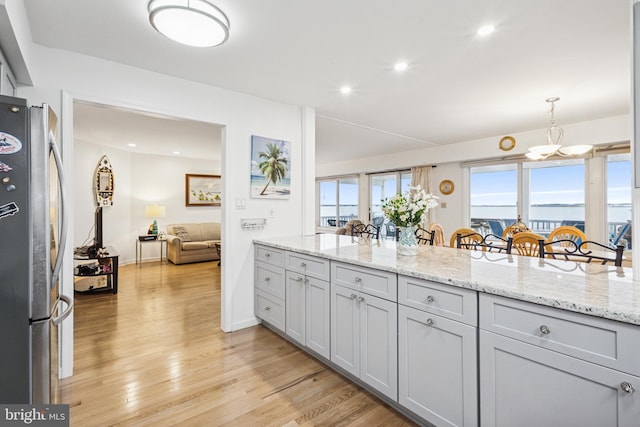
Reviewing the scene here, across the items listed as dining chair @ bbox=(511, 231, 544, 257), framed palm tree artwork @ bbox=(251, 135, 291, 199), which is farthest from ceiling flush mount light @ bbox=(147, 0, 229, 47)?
dining chair @ bbox=(511, 231, 544, 257)

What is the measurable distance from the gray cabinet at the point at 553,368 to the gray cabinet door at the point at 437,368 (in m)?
0.07

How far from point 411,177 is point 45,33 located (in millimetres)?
6230

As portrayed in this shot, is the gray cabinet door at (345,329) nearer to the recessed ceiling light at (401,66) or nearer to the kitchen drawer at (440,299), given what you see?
the kitchen drawer at (440,299)

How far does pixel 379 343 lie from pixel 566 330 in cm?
97

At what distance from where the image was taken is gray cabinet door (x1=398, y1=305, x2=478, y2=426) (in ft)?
4.72

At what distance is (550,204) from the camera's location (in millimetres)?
5082

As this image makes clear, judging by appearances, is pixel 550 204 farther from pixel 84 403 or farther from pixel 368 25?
pixel 84 403

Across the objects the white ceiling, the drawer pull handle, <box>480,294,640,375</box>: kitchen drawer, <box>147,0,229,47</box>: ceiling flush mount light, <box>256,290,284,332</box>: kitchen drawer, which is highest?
the white ceiling

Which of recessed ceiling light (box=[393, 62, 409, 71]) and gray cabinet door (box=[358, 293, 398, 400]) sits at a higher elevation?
recessed ceiling light (box=[393, 62, 409, 71])

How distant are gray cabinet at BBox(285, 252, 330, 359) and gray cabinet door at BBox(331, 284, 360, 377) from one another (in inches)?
3.0

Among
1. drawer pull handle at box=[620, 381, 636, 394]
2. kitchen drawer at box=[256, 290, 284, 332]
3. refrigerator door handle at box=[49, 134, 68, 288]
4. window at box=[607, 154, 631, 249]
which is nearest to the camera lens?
drawer pull handle at box=[620, 381, 636, 394]

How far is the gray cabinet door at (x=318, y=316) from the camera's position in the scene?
226 centimetres

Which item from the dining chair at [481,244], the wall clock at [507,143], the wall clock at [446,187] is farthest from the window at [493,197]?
the dining chair at [481,244]

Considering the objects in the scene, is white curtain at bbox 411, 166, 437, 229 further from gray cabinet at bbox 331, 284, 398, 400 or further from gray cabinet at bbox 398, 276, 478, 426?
gray cabinet at bbox 398, 276, 478, 426
